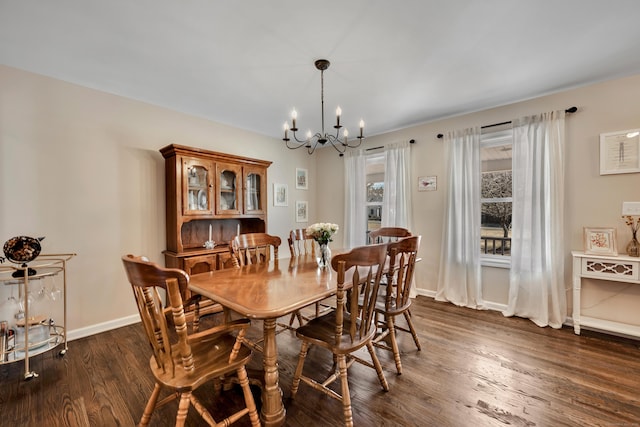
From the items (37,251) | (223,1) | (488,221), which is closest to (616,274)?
(488,221)

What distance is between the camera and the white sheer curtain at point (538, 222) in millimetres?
2830

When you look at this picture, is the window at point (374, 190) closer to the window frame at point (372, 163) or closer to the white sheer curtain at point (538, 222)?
the window frame at point (372, 163)

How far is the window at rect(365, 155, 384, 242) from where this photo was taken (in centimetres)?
444

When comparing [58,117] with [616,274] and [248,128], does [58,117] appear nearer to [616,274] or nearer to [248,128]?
[248,128]

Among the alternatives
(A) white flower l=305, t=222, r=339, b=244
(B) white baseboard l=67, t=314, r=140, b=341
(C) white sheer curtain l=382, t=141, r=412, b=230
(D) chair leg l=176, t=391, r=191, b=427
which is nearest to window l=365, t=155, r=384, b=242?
(C) white sheer curtain l=382, t=141, r=412, b=230

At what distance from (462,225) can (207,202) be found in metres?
3.26

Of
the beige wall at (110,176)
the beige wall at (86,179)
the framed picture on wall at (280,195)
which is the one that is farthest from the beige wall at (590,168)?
the beige wall at (86,179)

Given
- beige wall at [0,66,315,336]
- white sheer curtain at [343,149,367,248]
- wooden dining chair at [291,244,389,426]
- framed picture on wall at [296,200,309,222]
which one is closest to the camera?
wooden dining chair at [291,244,389,426]

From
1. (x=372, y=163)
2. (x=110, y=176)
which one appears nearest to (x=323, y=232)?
(x=110, y=176)

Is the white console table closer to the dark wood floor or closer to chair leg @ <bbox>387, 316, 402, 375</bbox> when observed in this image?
the dark wood floor

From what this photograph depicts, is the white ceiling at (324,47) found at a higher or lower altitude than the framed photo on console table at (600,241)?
higher

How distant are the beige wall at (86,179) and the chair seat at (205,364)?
6.37ft

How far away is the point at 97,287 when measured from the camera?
108 inches

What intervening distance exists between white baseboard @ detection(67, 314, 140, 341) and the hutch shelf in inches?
4.2
